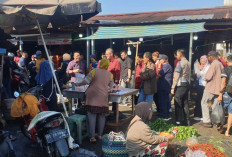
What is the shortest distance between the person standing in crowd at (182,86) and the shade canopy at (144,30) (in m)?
2.42

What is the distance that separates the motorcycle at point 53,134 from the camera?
3.63 metres

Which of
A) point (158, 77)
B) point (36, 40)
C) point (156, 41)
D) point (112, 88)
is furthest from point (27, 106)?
point (36, 40)

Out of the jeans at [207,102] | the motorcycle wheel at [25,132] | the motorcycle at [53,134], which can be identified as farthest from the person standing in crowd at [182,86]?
the motorcycle wheel at [25,132]

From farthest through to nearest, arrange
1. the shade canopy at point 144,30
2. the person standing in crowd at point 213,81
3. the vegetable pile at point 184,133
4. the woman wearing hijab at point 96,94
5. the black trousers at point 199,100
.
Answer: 1. the shade canopy at point 144,30
2. the black trousers at point 199,100
3. the person standing in crowd at point 213,81
4. the vegetable pile at point 184,133
5. the woman wearing hijab at point 96,94

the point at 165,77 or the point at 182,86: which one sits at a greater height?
the point at 165,77

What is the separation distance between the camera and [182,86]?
582 centimetres

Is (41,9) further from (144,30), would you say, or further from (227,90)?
(144,30)

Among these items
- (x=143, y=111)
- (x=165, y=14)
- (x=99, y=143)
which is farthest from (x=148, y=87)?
(x=165, y=14)

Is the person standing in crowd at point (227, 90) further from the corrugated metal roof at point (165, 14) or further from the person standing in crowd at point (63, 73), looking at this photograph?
the corrugated metal roof at point (165, 14)

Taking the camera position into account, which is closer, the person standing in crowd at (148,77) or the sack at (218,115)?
the sack at (218,115)

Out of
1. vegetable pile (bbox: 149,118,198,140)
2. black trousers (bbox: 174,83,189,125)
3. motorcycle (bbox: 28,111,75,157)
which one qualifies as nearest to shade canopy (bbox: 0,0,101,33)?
motorcycle (bbox: 28,111,75,157)

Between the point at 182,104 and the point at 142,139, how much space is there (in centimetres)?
282

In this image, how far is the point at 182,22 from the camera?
9.25 meters

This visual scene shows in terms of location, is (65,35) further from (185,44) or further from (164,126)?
(164,126)
